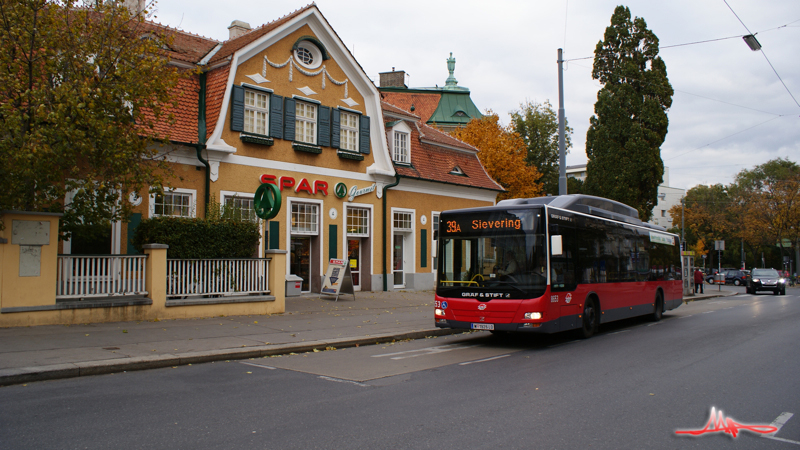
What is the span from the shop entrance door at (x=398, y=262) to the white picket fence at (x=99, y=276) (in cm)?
1224

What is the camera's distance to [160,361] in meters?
8.59

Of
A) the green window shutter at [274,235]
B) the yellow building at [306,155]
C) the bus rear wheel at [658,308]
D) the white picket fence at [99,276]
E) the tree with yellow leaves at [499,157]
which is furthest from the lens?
the tree with yellow leaves at [499,157]

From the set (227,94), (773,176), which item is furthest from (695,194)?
(227,94)

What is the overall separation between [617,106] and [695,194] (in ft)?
176

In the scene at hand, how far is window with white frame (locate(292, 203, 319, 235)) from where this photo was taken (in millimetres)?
19609

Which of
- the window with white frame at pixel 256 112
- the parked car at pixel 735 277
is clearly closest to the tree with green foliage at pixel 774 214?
the parked car at pixel 735 277

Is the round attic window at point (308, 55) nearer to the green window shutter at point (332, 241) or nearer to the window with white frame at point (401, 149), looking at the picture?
the window with white frame at point (401, 149)

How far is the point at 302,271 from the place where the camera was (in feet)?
66.2

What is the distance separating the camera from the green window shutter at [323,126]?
20.1 metres

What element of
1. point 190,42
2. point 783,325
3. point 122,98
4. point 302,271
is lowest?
point 783,325

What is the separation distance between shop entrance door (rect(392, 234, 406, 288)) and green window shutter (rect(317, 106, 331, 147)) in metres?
5.38

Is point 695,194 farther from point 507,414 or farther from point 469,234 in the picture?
point 507,414

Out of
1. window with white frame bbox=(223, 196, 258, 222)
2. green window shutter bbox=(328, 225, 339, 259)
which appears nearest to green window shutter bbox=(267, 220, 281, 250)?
window with white frame bbox=(223, 196, 258, 222)

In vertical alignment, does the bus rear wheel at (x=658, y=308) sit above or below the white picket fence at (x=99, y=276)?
below
